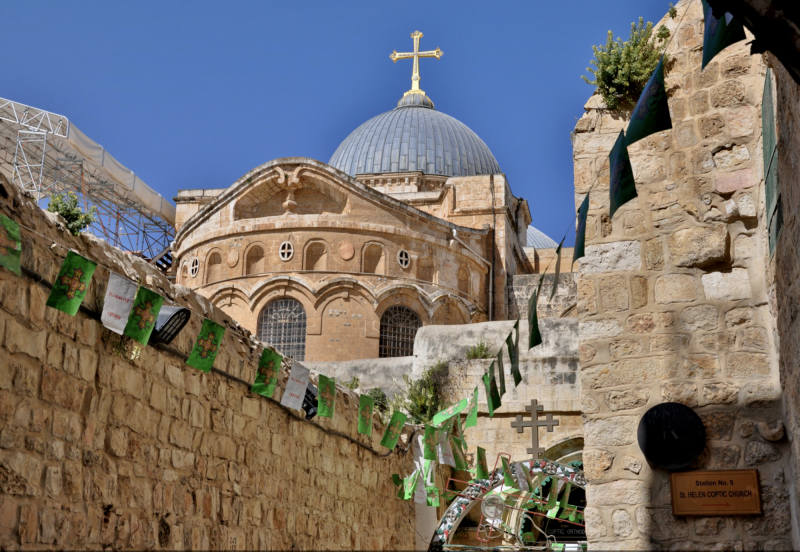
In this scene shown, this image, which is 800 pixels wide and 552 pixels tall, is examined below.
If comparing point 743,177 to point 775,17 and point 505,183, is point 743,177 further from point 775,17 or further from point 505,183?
point 505,183

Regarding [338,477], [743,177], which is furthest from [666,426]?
[338,477]

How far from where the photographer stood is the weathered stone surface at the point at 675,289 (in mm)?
5758

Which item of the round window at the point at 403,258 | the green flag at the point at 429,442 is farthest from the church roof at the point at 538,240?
the green flag at the point at 429,442

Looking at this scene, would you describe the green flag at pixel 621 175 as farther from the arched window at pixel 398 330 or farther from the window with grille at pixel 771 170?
the arched window at pixel 398 330

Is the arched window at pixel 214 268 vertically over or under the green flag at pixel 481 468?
over

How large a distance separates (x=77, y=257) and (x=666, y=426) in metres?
3.68

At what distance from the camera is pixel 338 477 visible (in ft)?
31.1

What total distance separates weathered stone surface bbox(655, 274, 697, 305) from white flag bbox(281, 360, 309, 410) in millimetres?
3221

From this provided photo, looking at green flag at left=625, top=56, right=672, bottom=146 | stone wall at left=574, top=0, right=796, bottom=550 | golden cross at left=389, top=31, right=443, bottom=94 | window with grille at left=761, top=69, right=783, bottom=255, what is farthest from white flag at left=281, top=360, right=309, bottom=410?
golden cross at left=389, top=31, right=443, bottom=94

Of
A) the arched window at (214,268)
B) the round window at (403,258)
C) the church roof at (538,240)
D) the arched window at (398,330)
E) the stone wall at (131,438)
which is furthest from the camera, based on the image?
the church roof at (538,240)

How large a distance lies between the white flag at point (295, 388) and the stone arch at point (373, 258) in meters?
14.6

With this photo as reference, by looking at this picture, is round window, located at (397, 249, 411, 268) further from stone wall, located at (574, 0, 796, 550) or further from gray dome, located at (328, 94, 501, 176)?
stone wall, located at (574, 0, 796, 550)

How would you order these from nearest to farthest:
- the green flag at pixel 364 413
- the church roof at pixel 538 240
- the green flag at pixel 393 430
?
the green flag at pixel 364 413, the green flag at pixel 393 430, the church roof at pixel 538 240

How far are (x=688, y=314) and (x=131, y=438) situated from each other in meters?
3.70
